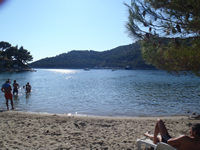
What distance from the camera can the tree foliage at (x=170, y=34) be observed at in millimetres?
5031

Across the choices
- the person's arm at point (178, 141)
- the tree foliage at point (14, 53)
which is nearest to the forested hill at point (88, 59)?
the tree foliage at point (14, 53)

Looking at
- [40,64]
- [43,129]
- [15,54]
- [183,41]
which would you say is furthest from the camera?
[40,64]

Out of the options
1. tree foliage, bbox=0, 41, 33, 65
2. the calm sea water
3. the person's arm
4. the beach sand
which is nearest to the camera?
the person's arm

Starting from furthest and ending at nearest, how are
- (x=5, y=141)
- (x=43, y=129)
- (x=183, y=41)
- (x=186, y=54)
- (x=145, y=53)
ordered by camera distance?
(x=145, y=53) < (x=43, y=129) < (x=183, y=41) < (x=186, y=54) < (x=5, y=141)

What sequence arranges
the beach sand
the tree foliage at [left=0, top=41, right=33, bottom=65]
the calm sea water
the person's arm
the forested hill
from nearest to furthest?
the person's arm → the beach sand → the calm sea water → the tree foliage at [left=0, top=41, right=33, bottom=65] → the forested hill

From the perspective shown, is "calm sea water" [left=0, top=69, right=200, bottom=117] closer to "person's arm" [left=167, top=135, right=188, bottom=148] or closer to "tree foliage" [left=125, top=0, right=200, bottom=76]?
"tree foliage" [left=125, top=0, right=200, bottom=76]

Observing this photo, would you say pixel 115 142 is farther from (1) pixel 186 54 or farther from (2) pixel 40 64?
(2) pixel 40 64

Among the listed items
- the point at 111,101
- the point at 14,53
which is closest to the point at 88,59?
the point at 14,53

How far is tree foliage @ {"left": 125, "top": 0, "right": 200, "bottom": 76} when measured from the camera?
5031 millimetres

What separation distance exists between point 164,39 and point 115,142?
148 inches

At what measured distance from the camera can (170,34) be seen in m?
5.78

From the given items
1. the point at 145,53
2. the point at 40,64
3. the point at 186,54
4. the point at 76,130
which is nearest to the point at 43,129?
the point at 76,130

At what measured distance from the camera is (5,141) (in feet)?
15.0

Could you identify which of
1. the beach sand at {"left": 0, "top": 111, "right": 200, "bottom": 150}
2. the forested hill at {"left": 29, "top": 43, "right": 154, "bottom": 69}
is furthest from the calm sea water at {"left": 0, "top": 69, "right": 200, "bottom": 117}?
the forested hill at {"left": 29, "top": 43, "right": 154, "bottom": 69}
